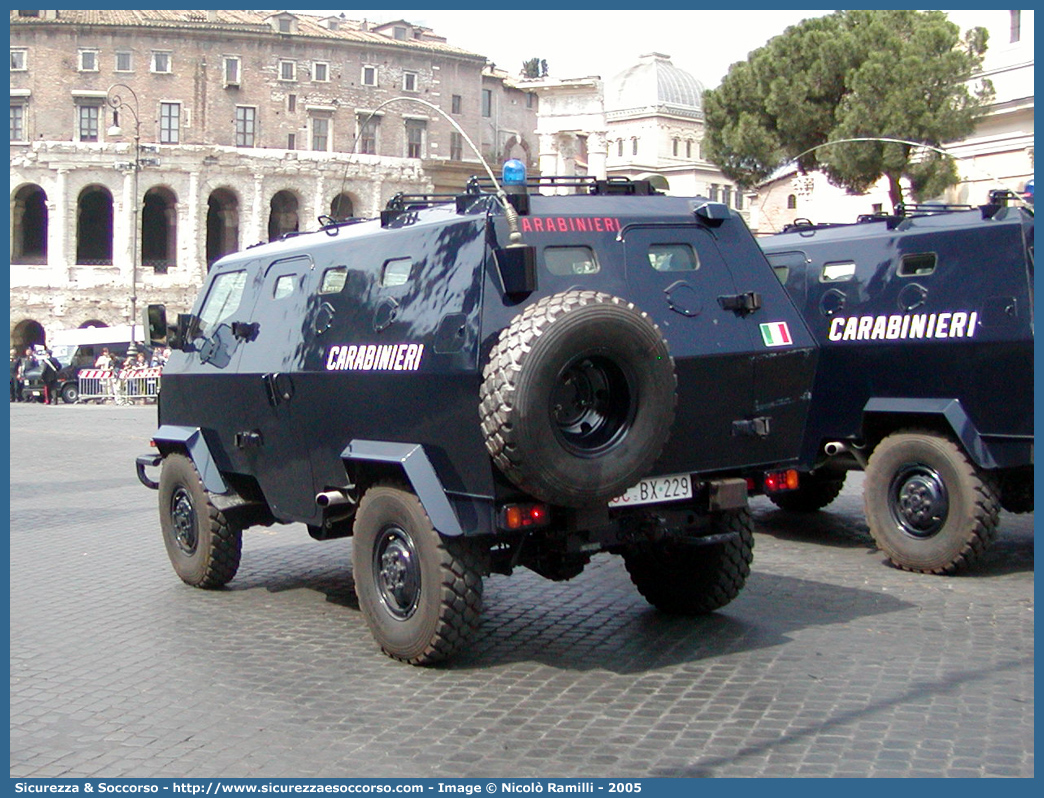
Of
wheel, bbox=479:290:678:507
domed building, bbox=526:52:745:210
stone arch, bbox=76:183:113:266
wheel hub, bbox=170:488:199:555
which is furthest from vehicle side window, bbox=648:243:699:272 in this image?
stone arch, bbox=76:183:113:266

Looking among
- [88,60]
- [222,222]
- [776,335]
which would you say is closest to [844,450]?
[776,335]

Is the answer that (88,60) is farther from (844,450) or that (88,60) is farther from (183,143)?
(844,450)

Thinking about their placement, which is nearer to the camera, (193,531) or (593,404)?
(593,404)

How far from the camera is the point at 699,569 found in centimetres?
852

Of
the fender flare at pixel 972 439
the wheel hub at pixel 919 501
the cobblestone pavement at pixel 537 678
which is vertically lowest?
the cobblestone pavement at pixel 537 678

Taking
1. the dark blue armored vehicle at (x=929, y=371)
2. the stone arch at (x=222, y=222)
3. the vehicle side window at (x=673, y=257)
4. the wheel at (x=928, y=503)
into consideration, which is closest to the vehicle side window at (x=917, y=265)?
the dark blue armored vehicle at (x=929, y=371)

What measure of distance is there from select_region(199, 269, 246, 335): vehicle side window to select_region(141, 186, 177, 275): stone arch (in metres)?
65.8

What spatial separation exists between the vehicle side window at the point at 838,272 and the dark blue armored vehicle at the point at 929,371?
0.01 m

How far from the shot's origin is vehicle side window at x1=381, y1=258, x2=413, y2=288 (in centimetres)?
771

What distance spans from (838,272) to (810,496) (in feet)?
10.1

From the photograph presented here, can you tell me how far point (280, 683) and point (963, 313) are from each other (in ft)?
19.2

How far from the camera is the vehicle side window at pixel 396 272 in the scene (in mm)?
7715

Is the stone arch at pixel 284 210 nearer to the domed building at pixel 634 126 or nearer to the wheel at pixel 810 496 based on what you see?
the domed building at pixel 634 126

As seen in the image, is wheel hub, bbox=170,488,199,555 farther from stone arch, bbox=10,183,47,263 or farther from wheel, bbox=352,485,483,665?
stone arch, bbox=10,183,47,263
